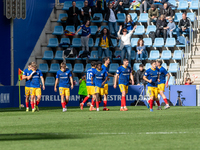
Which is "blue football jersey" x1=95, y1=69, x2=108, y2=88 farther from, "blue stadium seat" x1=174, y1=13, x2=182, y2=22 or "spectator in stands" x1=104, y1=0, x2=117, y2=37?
"blue stadium seat" x1=174, y1=13, x2=182, y2=22

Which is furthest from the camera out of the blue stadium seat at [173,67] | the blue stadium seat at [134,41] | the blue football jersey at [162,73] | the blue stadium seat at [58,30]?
the blue stadium seat at [58,30]

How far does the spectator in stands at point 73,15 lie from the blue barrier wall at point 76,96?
5.67m

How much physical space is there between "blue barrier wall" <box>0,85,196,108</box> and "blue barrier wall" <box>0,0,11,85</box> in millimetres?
1354

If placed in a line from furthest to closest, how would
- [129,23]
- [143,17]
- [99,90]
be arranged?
[143,17]
[129,23]
[99,90]

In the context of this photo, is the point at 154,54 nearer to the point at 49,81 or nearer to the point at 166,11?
the point at 166,11

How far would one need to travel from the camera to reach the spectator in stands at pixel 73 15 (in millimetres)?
27922

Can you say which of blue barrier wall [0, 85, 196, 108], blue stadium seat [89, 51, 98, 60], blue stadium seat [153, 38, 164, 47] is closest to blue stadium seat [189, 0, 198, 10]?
blue stadium seat [153, 38, 164, 47]

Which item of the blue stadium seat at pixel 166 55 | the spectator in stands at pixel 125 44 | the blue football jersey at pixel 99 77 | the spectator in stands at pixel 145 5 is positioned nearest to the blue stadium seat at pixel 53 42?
the spectator in stands at pixel 125 44

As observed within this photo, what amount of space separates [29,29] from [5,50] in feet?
9.69

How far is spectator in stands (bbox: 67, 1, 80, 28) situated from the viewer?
27922mm

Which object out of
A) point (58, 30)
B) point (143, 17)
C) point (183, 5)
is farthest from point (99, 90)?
point (183, 5)

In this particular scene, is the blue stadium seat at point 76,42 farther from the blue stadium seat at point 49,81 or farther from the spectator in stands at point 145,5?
the spectator in stands at point 145,5

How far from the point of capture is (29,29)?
27.2 metres

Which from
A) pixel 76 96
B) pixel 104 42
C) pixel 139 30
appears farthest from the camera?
pixel 139 30
